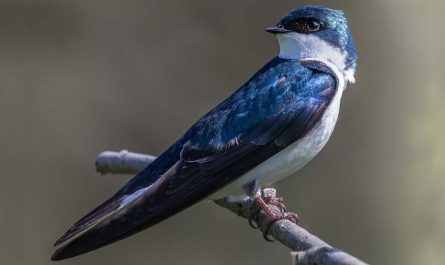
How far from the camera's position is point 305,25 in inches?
163

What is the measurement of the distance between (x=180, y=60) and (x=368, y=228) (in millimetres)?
1754

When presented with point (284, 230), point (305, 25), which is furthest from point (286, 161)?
point (305, 25)

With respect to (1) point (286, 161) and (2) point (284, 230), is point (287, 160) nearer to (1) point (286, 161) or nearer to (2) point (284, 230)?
(1) point (286, 161)

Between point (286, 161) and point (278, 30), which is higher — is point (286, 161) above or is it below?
below

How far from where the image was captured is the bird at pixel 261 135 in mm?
3641

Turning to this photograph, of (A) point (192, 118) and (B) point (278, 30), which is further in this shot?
(A) point (192, 118)

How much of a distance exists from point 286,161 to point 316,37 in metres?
0.62

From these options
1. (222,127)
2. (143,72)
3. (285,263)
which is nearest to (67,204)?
(143,72)

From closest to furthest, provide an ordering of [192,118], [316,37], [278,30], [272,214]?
[272,214] → [278,30] → [316,37] → [192,118]

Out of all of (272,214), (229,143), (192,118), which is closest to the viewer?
(272,214)

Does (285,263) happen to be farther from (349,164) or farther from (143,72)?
(143,72)

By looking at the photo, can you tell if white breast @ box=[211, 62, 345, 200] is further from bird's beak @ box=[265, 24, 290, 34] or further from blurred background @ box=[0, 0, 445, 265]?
blurred background @ box=[0, 0, 445, 265]

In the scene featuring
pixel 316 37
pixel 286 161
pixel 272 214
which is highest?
pixel 316 37

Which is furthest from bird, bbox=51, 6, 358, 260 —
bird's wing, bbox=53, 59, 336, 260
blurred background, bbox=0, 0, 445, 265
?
blurred background, bbox=0, 0, 445, 265
